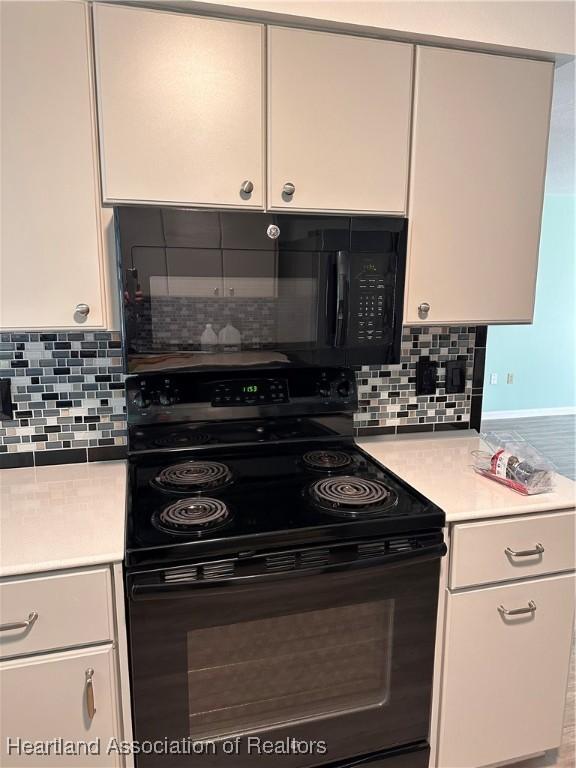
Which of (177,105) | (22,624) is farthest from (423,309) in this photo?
(22,624)

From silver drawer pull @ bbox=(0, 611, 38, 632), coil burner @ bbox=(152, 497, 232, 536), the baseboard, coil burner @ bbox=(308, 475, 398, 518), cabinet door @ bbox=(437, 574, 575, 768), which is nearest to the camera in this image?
silver drawer pull @ bbox=(0, 611, 38, 632)

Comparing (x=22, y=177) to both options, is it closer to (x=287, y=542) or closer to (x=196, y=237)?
(x=196, y=237)

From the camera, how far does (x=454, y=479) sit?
5.19 feet

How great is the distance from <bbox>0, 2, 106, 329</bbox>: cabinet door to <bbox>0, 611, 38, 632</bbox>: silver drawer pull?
26.3 inches

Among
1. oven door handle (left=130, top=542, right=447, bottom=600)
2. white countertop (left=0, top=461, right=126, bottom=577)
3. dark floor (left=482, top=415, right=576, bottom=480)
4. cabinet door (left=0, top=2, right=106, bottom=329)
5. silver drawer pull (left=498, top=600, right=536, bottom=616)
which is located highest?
cabinet door (left=0, top=2, right=106, bottom=329)

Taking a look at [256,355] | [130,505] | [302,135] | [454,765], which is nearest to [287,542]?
[130,505]

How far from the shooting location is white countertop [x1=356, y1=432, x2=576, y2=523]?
1404mm

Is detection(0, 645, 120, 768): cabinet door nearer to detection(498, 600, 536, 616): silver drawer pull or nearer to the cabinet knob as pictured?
detection(498, 600, 536, 616): silver drawer pull

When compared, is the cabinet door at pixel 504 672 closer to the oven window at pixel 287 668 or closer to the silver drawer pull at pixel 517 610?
the silver drawer pull at pixel 517 610

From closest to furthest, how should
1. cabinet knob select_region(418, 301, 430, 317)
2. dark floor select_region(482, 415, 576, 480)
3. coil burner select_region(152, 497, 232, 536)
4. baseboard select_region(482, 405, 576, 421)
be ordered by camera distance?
coil burner select_region(152, 497, 232, 536), cabinet knob select_region(418, 301, 430, 317), dark floor select_region(482, 415, 576, 480), baseboard select_region(482, 405, 576, 421)

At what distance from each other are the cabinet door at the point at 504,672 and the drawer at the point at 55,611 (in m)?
0.86

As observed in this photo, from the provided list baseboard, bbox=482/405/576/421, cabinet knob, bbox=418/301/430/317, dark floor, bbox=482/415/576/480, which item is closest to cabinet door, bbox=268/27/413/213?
cabinet knob, bbox=418/301/430/317

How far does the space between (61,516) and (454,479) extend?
107 centimetres

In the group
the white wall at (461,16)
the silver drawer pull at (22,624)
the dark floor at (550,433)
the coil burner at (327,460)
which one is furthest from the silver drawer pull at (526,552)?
the dark floor at (550,433)
